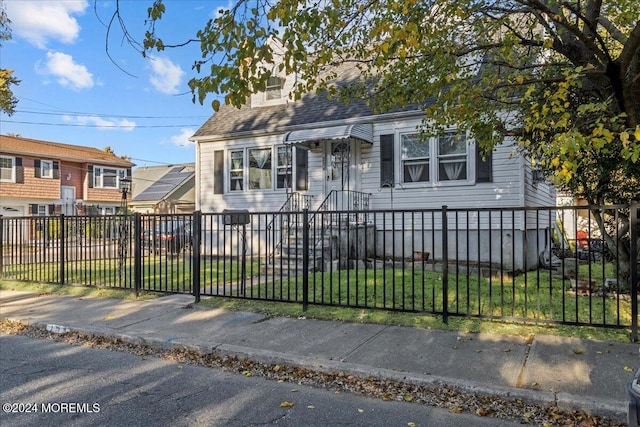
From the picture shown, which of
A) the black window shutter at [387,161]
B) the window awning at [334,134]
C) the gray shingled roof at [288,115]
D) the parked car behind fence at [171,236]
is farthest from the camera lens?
the gray shingled roof at [288,115]

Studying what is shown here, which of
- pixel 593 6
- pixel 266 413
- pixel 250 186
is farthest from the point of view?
pixel 250 186

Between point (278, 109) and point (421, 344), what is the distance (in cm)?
1222

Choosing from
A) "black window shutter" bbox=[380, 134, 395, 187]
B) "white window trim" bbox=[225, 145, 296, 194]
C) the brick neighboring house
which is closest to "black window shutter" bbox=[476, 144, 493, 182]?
"black window shutter" bbox=[380, 134, 395, 187]

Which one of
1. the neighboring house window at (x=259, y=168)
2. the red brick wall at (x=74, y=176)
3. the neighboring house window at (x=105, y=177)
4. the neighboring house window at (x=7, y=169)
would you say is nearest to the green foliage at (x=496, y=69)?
the neighboring house window at (x=259, y=168)

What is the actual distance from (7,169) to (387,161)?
26539 mm

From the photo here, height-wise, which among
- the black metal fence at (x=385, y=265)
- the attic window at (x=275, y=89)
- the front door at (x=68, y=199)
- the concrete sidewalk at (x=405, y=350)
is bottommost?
the concrete sidewalk at (x=405, y=350)

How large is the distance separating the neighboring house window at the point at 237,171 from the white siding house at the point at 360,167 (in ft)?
0.12

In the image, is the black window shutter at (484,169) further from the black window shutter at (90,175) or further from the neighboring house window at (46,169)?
the black window shutter at (90,175)

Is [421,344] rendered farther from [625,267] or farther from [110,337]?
[625,267]

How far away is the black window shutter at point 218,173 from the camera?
15883 mm

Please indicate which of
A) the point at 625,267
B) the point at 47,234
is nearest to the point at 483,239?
the point at 625,267

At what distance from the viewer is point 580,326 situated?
5484 mm

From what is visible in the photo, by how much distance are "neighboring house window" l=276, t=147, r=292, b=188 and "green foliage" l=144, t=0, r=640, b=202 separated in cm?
663

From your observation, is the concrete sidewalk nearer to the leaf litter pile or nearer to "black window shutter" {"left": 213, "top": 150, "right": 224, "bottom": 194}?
the leaf litter pile
